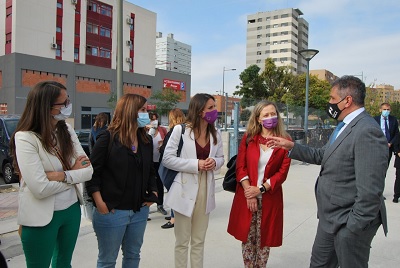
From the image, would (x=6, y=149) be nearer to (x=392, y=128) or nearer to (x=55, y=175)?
(x=55, y=175)

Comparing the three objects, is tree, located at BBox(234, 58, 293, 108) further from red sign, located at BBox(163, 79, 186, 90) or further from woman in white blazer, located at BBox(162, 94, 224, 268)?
woman in white blazer, located at BBox(162, 94, 224, 268)

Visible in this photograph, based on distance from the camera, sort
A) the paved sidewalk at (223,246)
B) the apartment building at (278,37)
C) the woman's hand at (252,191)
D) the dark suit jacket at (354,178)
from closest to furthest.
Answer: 1. the dark suit jacket at (354,178)
2. the woman's hand at (252,191)
3. the paved sidewalk at (223,246)
4. the apartment building at (278,37)

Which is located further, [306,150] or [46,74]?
[46,74]

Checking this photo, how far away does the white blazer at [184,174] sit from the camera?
3.00 m

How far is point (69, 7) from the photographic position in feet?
121

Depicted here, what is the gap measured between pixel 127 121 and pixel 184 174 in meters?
0.77

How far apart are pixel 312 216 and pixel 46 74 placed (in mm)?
35849

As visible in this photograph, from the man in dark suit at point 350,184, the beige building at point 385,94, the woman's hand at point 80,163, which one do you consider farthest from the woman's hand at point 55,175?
the beige building at point 385,94

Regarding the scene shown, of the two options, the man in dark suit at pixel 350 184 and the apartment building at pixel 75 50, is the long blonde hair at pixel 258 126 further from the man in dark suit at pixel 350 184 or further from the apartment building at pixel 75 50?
the apartment building at pixel 75 50

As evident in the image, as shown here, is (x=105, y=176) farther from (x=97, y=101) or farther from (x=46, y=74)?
(x=97, y=101)

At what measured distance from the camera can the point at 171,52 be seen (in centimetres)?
13600

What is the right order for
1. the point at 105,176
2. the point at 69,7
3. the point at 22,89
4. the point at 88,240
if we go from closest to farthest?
the point at 105,176 → the point at 88,240 → the point at 22,89 → the point at 69,7

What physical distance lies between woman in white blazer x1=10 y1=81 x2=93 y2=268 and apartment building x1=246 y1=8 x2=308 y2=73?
86601 millimetres

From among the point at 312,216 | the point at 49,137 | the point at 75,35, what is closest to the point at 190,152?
the point at 49,137
